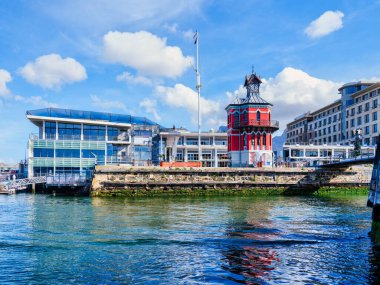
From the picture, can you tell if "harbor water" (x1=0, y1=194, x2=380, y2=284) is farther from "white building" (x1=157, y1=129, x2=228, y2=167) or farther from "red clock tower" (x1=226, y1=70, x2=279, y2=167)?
"white building" (x1=157, y1=129, x2=228, y2=167)

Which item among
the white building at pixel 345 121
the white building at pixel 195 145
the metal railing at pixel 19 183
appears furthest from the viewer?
the white building at pixel 345 121

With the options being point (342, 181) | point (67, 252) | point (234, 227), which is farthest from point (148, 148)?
point (67, 252)

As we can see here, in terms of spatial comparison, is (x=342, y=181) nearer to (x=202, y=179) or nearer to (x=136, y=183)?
(x=202, y=179)

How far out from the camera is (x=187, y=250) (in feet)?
58.7

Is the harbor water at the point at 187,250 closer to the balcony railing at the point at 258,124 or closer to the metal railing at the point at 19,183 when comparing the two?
the metal railing at the point at 19,183

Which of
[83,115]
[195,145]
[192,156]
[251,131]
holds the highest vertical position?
[83,115]

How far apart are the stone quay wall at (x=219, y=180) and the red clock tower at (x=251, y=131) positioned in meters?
9.02

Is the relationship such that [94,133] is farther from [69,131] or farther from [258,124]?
[258,124]

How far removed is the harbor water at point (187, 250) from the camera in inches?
551

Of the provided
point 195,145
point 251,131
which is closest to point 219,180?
point 251,131

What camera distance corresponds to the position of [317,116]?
127125 mm

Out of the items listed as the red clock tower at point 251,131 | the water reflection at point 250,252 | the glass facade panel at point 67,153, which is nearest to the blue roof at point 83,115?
the glass facade panel at point 67,153

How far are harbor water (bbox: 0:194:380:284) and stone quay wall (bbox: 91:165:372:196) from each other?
2388 cm

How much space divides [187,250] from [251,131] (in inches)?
2058
